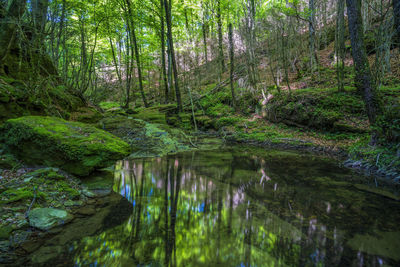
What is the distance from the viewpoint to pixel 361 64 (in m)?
6.20

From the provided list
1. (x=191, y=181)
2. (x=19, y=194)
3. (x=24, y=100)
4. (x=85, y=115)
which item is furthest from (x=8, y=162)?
(x=85, y=115)

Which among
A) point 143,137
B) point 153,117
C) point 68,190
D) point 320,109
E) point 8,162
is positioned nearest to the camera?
point 68,190

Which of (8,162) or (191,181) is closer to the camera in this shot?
(8,162)

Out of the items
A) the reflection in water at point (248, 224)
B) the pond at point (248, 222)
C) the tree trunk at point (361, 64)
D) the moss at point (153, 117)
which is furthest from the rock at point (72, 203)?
the moss at point (153, 117)

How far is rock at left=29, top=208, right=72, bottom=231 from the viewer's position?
2.64m

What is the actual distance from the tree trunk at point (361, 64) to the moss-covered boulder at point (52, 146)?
290 inches

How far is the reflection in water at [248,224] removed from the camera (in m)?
2.25

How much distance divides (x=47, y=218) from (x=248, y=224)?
2.82m

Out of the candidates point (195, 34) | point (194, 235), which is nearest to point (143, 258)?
point (194, 235)

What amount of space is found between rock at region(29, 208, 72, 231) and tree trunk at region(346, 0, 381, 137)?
306 inches

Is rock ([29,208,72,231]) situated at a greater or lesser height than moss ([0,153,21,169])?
lesser

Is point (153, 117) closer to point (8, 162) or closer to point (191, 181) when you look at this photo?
point (191, 181)

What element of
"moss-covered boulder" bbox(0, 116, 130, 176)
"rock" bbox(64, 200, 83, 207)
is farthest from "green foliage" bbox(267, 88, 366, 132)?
"rock" bbox(64, 200, 83, 207)

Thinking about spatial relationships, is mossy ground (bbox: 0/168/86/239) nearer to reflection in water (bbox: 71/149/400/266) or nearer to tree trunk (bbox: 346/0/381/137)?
reflection in water (bbox: 71/149/400/266)
